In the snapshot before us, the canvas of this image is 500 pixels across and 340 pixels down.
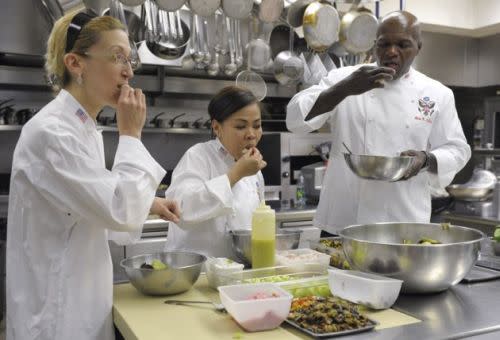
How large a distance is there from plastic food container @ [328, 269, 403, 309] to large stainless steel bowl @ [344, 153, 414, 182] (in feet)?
2.17

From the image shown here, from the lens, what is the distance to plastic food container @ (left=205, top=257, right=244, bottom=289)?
139 centimetres

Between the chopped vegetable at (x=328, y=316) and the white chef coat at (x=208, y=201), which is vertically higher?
the white chef coat at (x=208, y=201)

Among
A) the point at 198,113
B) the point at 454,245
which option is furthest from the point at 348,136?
the point at 198,113

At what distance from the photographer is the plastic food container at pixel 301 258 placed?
148 centimetres

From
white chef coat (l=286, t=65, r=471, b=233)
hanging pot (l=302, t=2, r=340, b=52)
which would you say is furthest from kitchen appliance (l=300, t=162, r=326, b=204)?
white chef coat (l=286, t=65, r=471, b=233)

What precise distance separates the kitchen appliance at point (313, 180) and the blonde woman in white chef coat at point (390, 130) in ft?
5.91

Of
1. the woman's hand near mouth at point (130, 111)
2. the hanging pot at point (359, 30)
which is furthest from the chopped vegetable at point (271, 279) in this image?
the hanging pot at point (359, 30)

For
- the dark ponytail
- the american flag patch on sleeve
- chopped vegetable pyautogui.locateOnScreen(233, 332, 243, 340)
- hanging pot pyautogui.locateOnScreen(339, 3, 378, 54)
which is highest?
hanging pot pyautogui.locateOnScreen(339, 3, 378, 54)

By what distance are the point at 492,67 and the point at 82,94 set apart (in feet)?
15.8

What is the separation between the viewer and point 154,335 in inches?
43.4

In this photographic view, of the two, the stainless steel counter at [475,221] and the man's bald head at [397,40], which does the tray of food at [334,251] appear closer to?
the man's bald head at [397,40]

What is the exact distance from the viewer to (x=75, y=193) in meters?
1.20

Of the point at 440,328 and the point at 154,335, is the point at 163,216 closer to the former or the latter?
the point at 154,335

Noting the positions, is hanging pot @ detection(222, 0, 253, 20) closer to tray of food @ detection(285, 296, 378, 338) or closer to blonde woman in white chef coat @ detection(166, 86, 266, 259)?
blonde woman in white chef coat @ detection(166, 86, 266, 259)
